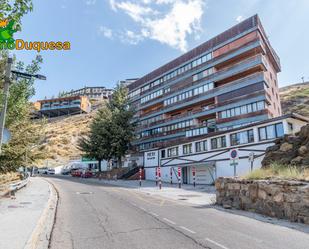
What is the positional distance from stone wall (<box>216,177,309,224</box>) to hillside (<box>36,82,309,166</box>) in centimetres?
7186

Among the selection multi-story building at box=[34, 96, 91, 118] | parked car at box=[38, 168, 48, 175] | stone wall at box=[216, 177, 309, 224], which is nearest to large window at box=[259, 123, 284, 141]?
stone wall at box=[216, 177, 309, 224]

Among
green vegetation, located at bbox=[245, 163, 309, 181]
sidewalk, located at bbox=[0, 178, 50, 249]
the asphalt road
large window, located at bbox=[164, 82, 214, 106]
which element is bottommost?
the asphalt road

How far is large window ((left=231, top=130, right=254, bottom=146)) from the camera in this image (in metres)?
29.8

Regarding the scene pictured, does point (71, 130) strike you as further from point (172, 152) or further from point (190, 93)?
point (172, 152)

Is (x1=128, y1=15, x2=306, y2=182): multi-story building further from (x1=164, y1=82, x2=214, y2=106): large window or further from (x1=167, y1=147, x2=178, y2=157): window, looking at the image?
(x1=167, y1=147, x2=178, y2=157): window

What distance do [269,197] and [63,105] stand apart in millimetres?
133163

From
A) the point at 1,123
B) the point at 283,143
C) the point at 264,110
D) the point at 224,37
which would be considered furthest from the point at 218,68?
the point at 1,123

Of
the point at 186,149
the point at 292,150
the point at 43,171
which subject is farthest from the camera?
the point at 43,171

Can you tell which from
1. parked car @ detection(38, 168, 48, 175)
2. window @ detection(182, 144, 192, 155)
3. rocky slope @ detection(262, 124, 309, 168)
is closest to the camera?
rocky slope @ detection(262, 124, 309, 168)

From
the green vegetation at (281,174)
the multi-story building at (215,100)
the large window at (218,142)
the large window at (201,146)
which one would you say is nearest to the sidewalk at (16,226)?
the green vegetation at (281,174)

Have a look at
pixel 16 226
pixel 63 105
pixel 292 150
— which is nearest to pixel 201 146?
pixel 292 150

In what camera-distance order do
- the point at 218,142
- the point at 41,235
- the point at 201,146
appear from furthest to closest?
the point at 201,146 → the point at 218,142 → the point at 41,235

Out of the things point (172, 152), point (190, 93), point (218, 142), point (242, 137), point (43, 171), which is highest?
point (190, 93)

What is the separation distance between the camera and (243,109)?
1706 inches
